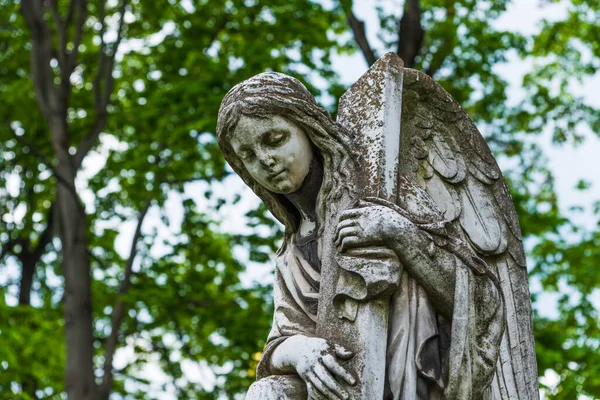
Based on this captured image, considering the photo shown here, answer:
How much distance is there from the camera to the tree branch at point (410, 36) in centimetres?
1398

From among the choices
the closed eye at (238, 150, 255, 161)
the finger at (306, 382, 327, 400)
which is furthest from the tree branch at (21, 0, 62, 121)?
the finger at (306, 382, 327, 400)

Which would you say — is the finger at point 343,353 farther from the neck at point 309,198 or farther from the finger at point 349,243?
the neck at point 309,198

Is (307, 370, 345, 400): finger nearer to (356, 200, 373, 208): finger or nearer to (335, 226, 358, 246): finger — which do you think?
→ (335, 226, 358, 246): finger

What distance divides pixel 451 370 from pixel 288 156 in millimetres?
1265

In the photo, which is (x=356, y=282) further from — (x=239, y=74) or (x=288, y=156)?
(x=239, y=74)

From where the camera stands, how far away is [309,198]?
17.7ft

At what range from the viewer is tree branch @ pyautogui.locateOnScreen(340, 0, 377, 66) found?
14609 millimetres

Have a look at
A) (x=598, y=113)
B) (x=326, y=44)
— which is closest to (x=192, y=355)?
(x=326, y=44)

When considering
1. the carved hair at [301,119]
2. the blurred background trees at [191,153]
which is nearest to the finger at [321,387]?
the carved hair at [301,119]

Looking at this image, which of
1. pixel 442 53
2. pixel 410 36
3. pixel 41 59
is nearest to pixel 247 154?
pixel 410 36

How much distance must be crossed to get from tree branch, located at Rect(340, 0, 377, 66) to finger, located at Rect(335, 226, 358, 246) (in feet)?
32.2

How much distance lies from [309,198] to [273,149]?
1.14 feet

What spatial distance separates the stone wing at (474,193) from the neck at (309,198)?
417 mm

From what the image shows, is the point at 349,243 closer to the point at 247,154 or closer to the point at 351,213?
the point at 351,213
